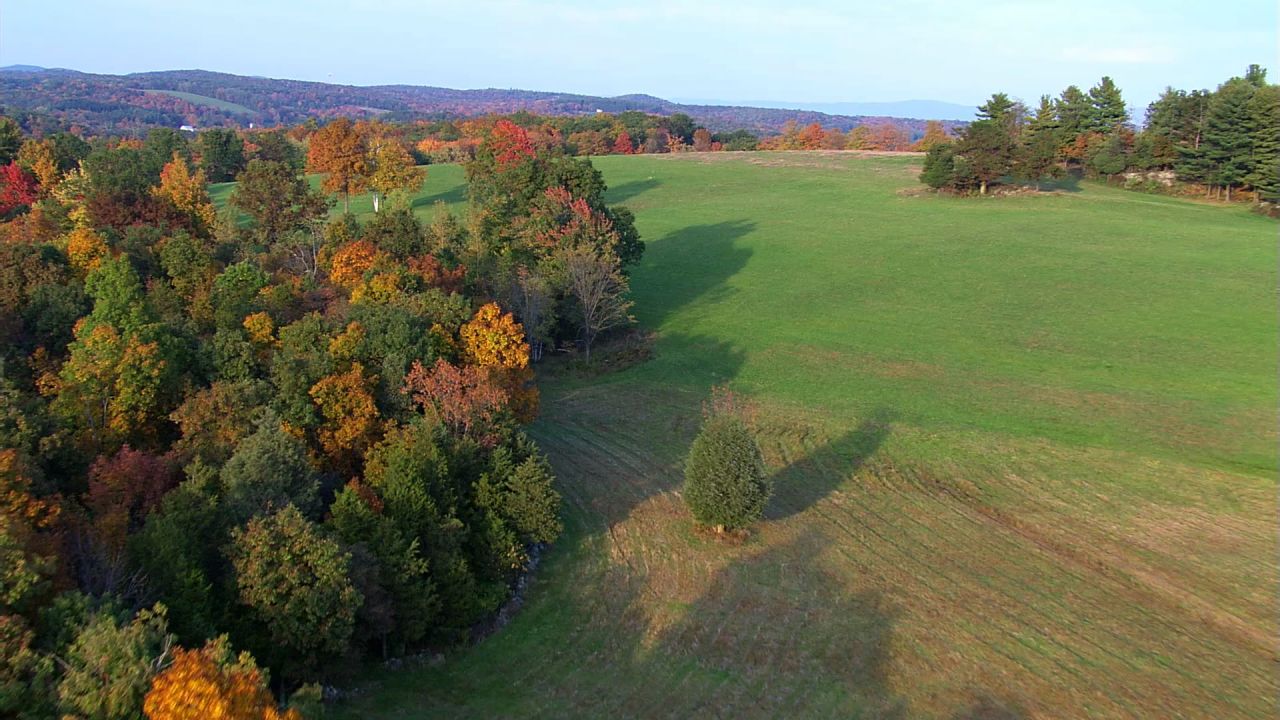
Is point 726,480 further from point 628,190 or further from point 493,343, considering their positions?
point 628,190

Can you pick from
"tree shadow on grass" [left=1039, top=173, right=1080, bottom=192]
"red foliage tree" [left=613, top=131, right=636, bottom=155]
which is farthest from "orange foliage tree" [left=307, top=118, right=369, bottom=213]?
"red foliage tree" [left=613, top=131, right=636, bottom=155]

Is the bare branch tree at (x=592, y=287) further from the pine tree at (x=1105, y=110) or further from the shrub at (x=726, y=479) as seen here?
the pine tree at (x=1105, y=110)

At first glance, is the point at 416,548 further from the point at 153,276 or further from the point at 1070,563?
the point at 153,276

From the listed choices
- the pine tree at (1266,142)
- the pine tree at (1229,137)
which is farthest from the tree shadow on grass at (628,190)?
the pine tree at (1266,142)

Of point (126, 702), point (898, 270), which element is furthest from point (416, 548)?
point (898, 270)

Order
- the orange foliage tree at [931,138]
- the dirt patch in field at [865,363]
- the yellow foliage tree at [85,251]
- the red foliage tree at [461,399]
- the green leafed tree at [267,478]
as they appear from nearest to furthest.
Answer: the green leafed tree at [267,478] < the red foliage tree at [461,399] < the yellow foliage tree at [85,251] < the dirt patch in field at [865,363] < the orange foliage tree at [931,138]

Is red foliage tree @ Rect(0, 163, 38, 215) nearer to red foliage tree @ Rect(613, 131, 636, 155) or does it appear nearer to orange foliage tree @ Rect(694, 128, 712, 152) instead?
red foliage tree @ Rect(613, 131, 636, 155)

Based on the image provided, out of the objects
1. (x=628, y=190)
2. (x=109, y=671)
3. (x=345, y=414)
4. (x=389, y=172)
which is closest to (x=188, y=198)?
(x=389, y=172)
